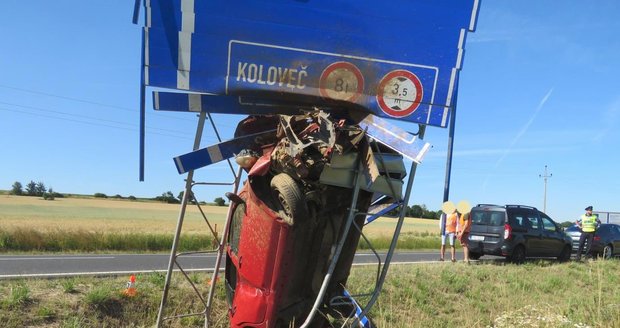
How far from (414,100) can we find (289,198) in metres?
1.30

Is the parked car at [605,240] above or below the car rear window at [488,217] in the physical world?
below

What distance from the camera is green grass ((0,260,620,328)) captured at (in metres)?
5.61

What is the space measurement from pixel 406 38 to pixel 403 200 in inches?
47.7

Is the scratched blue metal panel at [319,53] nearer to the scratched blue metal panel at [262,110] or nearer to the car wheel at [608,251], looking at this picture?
the scratched blue metal panel at [262,110]

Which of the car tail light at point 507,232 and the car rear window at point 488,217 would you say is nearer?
the car tail light at point 507,232

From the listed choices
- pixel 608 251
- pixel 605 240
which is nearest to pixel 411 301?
pixel 605 240

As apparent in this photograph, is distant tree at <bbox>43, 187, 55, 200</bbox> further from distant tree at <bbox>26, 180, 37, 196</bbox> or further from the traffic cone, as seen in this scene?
the traffic cone

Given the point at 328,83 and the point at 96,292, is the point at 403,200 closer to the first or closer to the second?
the point at 328,83

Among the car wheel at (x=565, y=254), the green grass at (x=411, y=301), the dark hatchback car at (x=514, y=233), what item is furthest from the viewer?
the car wheel at (x=565, y=254)

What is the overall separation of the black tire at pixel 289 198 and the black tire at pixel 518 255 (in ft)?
44.4

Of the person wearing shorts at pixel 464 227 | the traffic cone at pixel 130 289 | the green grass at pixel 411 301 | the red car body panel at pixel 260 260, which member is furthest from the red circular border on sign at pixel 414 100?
the person wearing shorts at pixel 464 227

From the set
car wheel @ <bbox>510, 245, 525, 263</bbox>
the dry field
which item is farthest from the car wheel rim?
the dry field

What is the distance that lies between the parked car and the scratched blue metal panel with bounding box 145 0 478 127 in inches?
742

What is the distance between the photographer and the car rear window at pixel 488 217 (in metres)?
15.6
